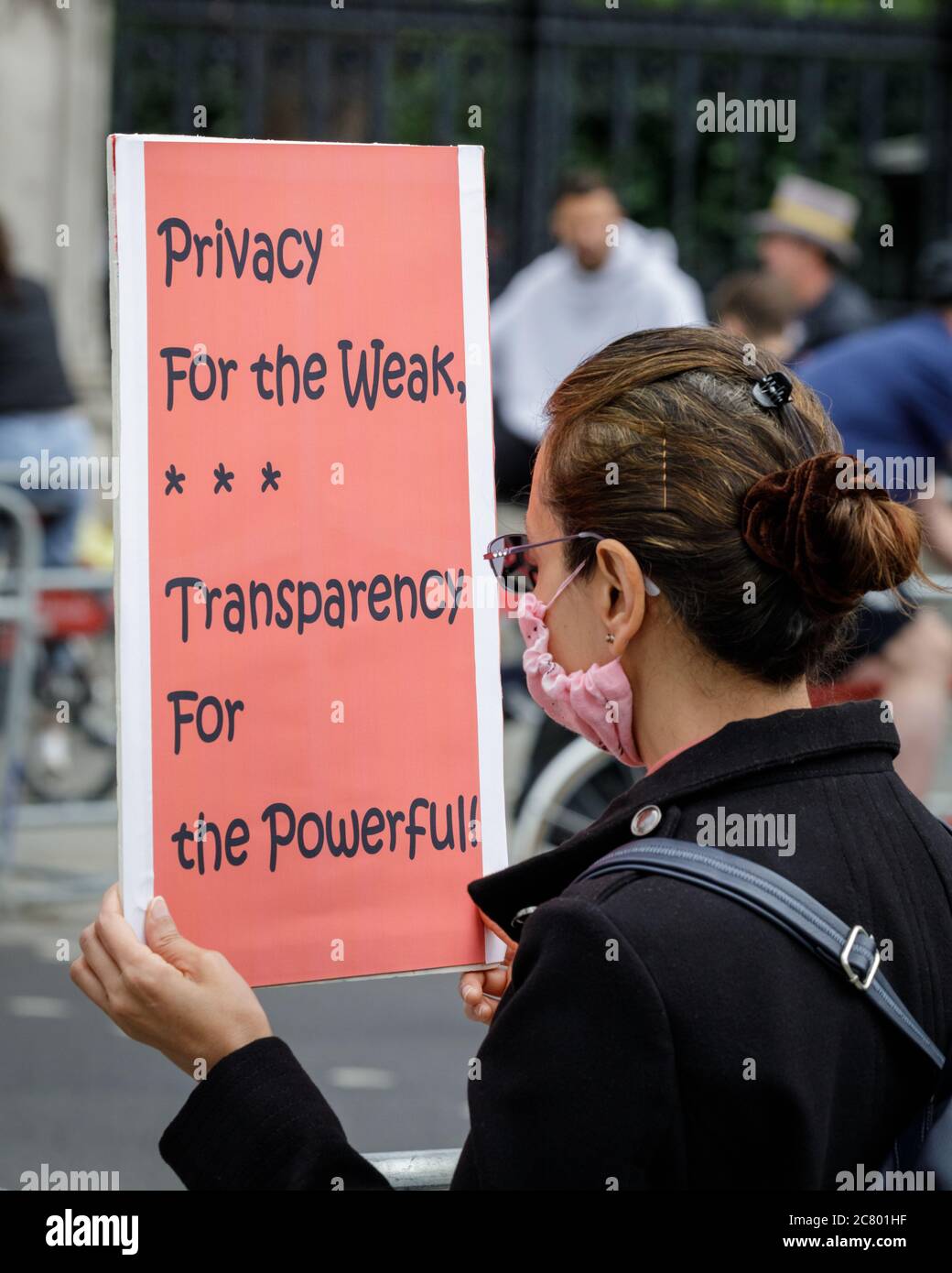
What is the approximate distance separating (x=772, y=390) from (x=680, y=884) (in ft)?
1.59

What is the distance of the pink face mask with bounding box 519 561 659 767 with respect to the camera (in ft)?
5.67

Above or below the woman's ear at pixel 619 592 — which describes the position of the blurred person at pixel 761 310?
above

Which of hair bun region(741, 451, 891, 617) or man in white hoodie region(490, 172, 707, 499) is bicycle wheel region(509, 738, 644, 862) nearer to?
man in white hoodie region(490, 172, 707, 499)

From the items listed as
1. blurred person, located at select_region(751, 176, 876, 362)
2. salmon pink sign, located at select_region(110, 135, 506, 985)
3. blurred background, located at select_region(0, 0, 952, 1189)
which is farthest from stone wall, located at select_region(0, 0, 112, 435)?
salmon pink sign, located at select_region(110, 135, 506, 985)

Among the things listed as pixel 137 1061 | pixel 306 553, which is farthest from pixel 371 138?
pixel 306 553

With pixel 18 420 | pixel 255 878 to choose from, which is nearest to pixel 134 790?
pixel 255 878

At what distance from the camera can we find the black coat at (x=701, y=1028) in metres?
1.46

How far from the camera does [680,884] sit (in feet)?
4.98

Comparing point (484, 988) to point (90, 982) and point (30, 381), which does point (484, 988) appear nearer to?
point (90, 982)

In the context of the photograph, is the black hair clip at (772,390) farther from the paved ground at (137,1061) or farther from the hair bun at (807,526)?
the paved ground at (137,1061)

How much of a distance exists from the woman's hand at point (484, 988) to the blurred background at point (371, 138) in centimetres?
353

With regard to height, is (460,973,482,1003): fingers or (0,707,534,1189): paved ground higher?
(460,973,482,1003): fingers

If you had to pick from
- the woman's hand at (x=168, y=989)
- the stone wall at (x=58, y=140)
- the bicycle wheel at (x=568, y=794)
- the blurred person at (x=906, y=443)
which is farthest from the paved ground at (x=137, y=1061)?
the stone wall at (x=58, y=140)
